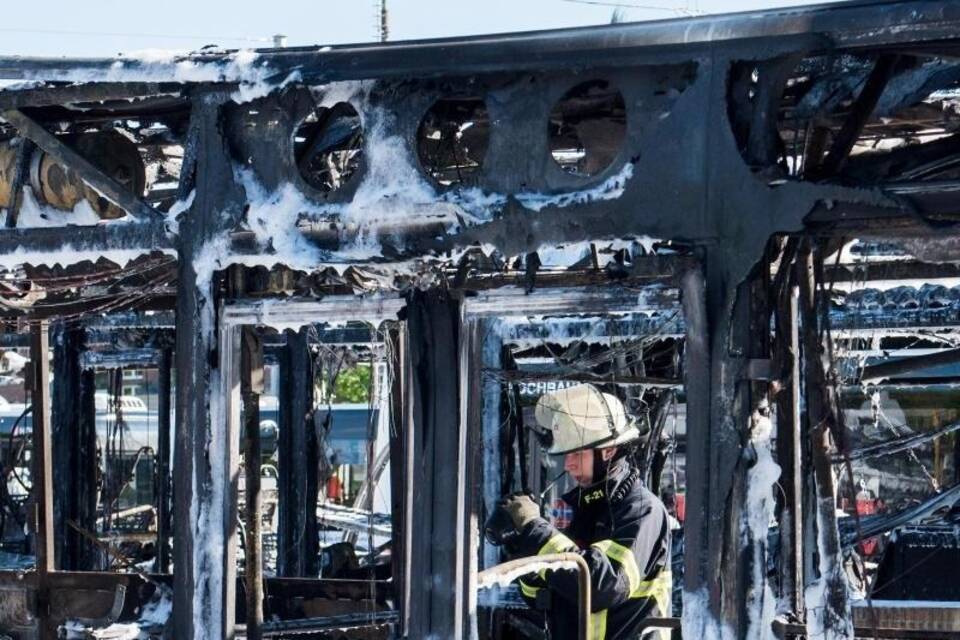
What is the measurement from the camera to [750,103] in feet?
15.2

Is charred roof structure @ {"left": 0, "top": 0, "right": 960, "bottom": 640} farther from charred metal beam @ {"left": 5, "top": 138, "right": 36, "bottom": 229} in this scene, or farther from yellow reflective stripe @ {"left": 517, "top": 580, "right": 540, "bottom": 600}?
yellow reflective stripe @ {"left": 517, "top": 580, "right": 540, "bottom": 600}

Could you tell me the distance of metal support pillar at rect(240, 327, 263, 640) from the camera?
636cm

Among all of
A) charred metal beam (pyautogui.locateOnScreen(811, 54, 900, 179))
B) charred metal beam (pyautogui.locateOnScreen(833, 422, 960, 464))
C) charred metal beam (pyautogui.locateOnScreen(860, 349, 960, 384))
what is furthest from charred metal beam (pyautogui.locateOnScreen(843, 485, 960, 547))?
charred metal beam (pyautogui.locateOnScreen(811, 54, 900, 179))

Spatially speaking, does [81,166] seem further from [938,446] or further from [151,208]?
[938,446]

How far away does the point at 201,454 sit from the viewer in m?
5.68

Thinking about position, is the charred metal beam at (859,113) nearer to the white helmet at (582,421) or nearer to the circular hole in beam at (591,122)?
the circular hole in beam at (591,122)

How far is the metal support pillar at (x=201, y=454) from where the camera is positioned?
5.67m

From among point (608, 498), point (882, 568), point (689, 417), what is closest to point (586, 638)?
point (608, 498)

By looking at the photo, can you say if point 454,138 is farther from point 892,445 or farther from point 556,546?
point 892,445

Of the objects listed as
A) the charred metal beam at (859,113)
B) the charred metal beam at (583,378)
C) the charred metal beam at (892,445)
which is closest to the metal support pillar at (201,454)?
the charred metal beam at (583,378)

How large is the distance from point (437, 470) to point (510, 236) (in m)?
0.96

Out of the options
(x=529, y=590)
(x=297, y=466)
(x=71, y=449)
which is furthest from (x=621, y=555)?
(x=71, y=449)

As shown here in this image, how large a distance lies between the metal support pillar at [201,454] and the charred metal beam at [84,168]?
0.23m

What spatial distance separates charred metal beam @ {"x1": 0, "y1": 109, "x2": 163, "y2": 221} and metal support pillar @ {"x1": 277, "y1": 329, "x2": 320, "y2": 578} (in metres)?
5.37
